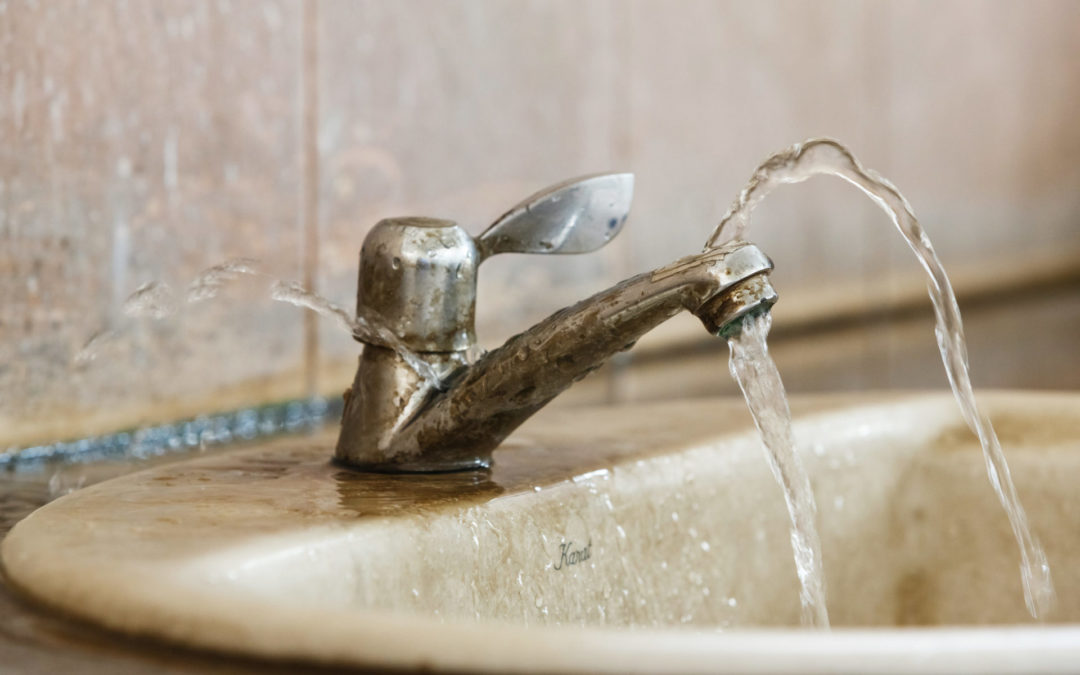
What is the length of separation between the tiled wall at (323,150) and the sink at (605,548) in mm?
186

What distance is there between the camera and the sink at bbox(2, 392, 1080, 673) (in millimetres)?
368

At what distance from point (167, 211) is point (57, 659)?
565 millimetres

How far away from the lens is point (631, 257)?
4.96 feet

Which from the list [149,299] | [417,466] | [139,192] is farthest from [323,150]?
[417,466]

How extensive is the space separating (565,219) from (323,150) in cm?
45

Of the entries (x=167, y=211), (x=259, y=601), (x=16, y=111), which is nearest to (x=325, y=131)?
(x=167, y=211)

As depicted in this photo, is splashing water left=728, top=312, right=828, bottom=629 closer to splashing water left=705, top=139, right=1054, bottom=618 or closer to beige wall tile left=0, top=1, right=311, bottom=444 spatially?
splashing water left=705, top=139, right=1054, bottom=618

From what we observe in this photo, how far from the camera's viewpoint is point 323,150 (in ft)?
3.49

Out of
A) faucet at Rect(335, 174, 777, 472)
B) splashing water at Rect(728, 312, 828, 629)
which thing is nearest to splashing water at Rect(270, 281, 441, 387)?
faucet at Rect(335, 174, 777, 472)

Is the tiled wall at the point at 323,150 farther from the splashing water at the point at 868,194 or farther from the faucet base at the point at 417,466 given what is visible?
the splashing water at the point at 868,194

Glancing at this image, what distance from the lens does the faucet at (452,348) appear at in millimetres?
624

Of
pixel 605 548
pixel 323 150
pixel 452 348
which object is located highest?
pixel 323 150

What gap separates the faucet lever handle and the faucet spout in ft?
0.22

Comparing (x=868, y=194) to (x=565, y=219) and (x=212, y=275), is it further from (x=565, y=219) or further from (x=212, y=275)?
(x=212, y=275)
